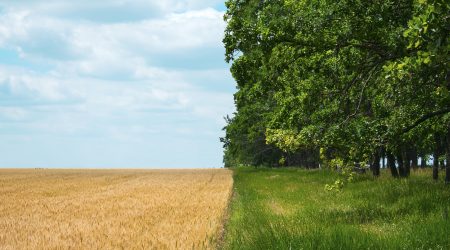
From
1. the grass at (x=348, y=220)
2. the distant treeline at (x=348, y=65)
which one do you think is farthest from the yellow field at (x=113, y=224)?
the distant treeline at (x=348, y=65)

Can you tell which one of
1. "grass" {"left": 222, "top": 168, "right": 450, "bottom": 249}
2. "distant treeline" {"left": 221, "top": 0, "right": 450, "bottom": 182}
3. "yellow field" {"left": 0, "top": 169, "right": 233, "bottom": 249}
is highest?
"distant treeline" {"left": 221, "top": 0, "right": 450, "bottom": 182}

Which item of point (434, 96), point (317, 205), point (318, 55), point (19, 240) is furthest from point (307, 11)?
point (19, 240)

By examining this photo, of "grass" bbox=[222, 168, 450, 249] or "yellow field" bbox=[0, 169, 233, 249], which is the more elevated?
"grass" bbox=[222, 168, 450, 249]

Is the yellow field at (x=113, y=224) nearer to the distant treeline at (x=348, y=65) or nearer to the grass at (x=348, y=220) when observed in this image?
the grass at (x=348, y=220)

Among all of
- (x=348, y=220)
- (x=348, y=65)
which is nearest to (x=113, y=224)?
(x=348, y=220)

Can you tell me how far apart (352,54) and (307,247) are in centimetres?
915

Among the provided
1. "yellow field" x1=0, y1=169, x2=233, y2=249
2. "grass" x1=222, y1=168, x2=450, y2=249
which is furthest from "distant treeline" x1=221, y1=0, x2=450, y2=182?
"yellow field" x1=0, y1=169, x2=233, y2=249

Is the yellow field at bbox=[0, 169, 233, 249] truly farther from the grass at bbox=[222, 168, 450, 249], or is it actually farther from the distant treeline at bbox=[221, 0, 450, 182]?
the distant treeline at bbox=[221, 0, 450, 182]

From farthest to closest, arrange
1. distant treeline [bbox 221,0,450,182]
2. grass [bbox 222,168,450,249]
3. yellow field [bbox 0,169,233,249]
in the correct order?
distant treeline [bbox 221,0,450,182] < yellow field [bbox 0,169,233,249] < grass [bbox 222,168,450,249]

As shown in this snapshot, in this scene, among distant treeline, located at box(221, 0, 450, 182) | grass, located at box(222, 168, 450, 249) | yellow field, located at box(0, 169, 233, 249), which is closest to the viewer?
grass, located at box(222, 168, 450, 249)

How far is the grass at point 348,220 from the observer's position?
962 cm

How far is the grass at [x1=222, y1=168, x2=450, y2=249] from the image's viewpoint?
31.6 feet

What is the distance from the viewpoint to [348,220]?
45.6 ft

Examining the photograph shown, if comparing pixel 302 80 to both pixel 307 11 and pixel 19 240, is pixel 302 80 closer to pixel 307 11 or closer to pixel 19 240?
pixel 307 11
